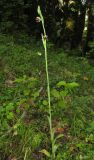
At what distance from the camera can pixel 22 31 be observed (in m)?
8.19

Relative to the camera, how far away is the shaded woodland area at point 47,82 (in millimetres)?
4020

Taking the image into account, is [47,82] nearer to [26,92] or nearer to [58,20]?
[26,92]

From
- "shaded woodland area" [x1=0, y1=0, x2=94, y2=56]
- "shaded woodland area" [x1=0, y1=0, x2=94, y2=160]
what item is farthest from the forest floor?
"shaded woodland area" [x1=0, y1=0, x2=94, y2=56]

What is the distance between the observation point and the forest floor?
13.1 ft

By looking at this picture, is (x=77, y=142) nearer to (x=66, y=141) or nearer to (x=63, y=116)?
(x=66, y=141)

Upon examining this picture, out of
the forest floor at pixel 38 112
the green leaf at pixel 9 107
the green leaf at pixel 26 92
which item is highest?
the green leaf at pixel 26 92

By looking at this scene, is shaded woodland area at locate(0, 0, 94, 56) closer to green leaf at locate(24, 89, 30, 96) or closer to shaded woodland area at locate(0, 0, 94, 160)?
shaded woodland area at locate(0, 0, 94, 160)

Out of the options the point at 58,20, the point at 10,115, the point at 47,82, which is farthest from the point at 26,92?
the point at 58,20

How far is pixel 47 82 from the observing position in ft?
11.3

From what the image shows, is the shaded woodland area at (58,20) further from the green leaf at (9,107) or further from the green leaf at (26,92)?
the green leaf at (9,107)

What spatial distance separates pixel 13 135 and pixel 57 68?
2298 mm

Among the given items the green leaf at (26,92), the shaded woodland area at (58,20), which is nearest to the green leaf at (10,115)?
the green leaf at (26,92)

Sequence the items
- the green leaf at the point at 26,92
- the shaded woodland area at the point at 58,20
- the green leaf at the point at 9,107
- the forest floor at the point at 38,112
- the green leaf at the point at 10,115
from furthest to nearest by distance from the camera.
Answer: the shaded woodland area at the point at 58,20 < the green leaf at the point at 26,92 < the green leaf at the point at 9,107 < the green leaf at the point at 10,115 < the forest floor at the point at 38,112

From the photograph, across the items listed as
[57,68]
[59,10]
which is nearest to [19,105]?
[57,68]
